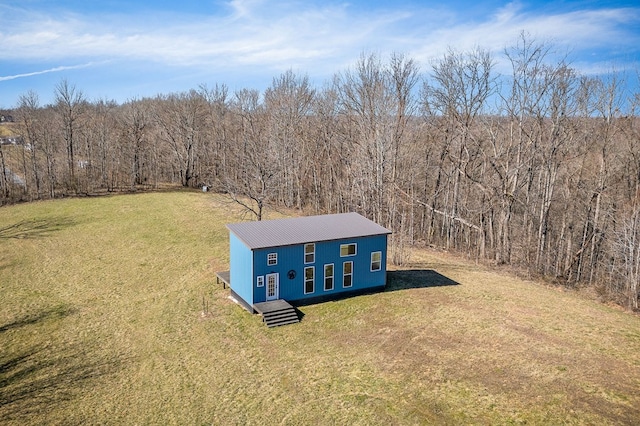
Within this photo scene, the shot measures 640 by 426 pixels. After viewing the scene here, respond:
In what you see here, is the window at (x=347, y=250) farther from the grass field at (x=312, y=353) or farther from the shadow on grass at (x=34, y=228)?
the shadow on grass at (x=34, y=228)

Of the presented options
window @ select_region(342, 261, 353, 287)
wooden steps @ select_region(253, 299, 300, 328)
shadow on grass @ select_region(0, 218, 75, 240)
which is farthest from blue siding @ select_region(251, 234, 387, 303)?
shadow on grass @ select_region(0, 218, 75, 240)

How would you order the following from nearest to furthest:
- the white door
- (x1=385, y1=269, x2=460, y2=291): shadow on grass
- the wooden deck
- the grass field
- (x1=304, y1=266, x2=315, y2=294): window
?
the grass field
the white door
(x1=304, y1=266, x2=315, y2=294): window
the wooden deck
(x1=385, y1=269, x2=460, y2=291): shadow on grass

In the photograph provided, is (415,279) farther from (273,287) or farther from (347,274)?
(273,287)

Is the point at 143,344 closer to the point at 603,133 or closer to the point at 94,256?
the point at 94,256

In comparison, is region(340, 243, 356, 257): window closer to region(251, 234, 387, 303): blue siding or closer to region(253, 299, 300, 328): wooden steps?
region(251, 234, 387, 303): blue siding

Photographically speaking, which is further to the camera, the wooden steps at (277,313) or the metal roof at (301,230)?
the metal roof at (301,230)

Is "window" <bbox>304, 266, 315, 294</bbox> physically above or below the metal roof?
below

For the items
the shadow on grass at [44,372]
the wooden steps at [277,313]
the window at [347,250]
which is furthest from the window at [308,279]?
the shadow on grass at [44,372]

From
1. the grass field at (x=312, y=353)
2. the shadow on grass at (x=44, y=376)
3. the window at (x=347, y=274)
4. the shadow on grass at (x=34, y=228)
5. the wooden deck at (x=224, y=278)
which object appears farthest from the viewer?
the shadow on grass at (x=34, y=228)
